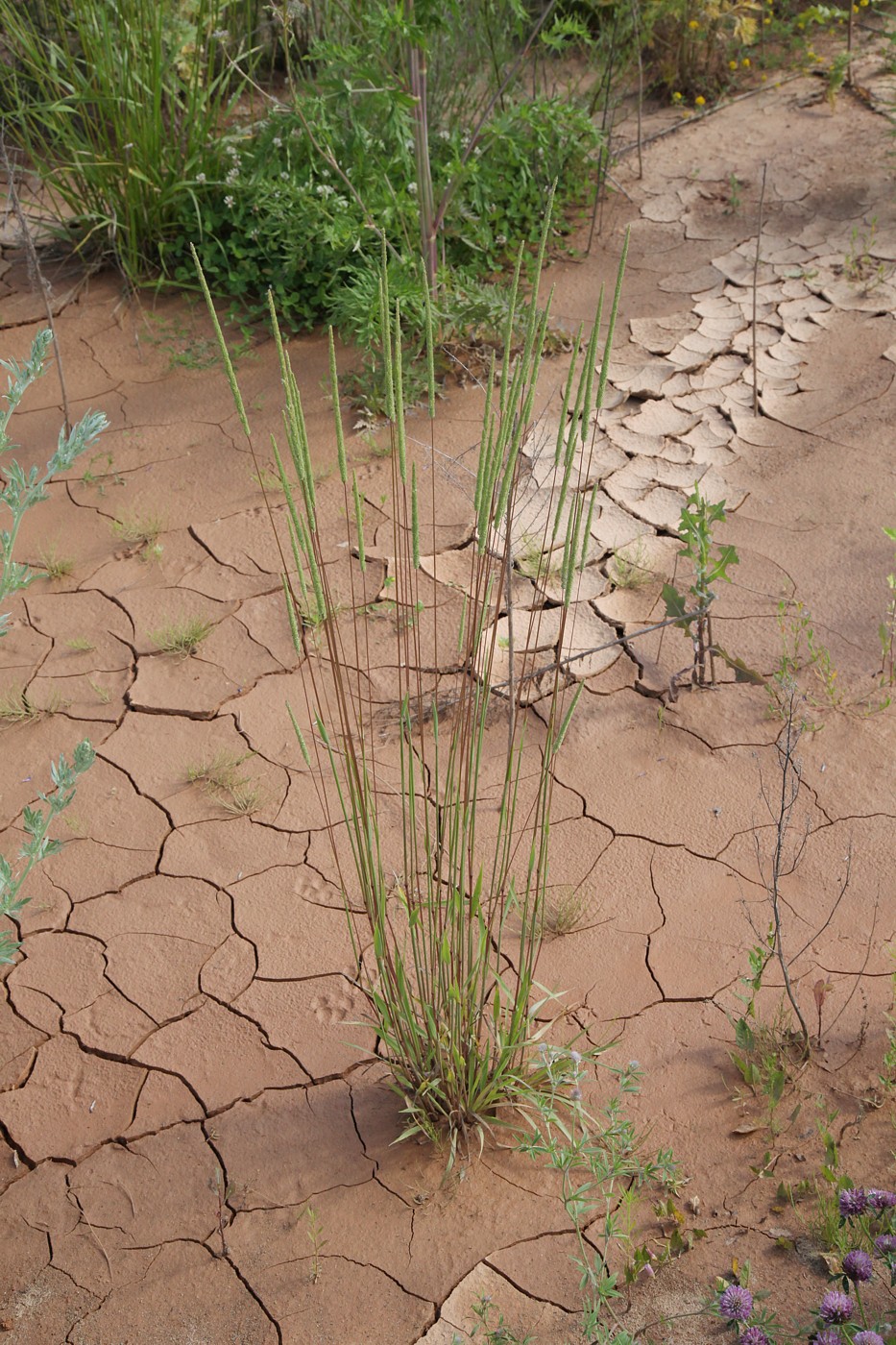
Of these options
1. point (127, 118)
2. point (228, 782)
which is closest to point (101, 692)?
point (228, 782)

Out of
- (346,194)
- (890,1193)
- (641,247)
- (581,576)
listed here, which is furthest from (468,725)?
(641,247)

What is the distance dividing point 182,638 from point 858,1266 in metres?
2.13

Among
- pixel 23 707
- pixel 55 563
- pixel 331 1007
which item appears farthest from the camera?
pixel 55 563

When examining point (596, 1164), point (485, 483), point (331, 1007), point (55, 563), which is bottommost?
point (331, 1007)

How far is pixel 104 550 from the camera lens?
347 centimetres

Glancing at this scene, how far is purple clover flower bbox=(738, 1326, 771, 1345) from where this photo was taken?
1.66 meters

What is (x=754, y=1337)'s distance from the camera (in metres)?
1.67

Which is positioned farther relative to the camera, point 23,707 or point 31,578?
point 23,707

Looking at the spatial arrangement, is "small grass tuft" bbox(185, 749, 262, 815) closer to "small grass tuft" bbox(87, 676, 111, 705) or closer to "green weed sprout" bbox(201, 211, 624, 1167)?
"green weed sprout" bbox(201, 211, 624, 1167)

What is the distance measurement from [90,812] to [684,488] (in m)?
1.92

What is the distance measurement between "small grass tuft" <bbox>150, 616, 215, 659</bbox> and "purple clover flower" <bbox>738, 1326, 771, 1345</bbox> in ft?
6.74

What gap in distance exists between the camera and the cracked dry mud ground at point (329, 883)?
189 centimetres

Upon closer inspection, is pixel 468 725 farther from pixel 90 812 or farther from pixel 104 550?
pixel 104 550

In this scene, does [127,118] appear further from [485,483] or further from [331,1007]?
[485,483]
